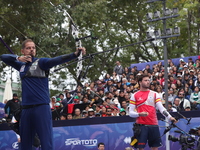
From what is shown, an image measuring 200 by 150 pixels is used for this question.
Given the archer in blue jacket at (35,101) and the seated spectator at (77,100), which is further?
the seated spectator at (77,100)

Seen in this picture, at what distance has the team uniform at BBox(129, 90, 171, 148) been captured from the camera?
8.70 m

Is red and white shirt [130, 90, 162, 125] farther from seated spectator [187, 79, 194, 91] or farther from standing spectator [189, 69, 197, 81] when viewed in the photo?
standing spectator [189, 69, 197, 81]

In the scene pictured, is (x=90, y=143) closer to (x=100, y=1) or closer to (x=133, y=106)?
(x=133, y=106)

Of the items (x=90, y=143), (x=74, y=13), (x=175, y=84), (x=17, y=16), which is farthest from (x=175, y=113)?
(x=74, y=13)

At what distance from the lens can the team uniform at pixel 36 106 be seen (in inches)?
237

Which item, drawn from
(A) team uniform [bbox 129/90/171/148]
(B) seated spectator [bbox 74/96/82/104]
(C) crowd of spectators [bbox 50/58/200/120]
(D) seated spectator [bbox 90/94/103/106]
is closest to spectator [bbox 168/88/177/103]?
(C) crowd of spectators [bbox 50/58/200/120]

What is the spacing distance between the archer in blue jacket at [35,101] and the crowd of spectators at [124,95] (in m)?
8.36

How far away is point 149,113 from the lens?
8.72 metres

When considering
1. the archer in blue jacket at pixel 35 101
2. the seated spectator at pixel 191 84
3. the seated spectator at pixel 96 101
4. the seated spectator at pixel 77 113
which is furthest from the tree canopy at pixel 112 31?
the archer in blue jacket at pixel 35 101

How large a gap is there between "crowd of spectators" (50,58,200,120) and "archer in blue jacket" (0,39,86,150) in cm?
836

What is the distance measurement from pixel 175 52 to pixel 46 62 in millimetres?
31148

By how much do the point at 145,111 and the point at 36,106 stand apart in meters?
3.19

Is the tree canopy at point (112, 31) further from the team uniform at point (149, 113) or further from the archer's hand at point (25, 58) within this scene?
the archer's hand at point (25, 58)

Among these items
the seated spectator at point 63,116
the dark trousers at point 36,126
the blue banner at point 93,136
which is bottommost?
the blue banner at point 93,136
